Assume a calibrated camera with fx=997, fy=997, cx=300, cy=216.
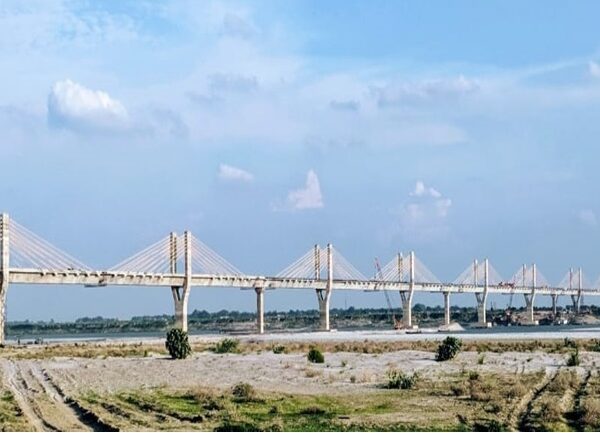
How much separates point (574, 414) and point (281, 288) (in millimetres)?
92660

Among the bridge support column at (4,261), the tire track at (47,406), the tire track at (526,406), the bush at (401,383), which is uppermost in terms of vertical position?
the bridge support column at (4,261)

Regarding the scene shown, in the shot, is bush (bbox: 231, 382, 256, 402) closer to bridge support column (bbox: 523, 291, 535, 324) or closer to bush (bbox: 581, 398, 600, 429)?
bush (bbox: 581, 398, 600, 429)

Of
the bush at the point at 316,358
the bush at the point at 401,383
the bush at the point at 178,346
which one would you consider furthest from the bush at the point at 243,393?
Result: the bush at the point at 178,346

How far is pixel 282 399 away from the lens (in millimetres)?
25703

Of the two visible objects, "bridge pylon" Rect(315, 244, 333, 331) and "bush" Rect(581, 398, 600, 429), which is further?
"bridge pylon" Rect(315, 244, 333, 331)

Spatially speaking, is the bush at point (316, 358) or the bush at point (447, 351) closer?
the bush at point (316, 358)

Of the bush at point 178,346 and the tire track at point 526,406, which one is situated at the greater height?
the bush at point 178,346

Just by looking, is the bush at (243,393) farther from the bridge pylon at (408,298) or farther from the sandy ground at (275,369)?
the bridge pylon at (408,298)

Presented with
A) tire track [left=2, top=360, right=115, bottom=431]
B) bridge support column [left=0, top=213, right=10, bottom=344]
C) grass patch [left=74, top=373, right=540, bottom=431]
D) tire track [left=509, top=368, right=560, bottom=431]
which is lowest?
tire track [left=2, top=360, right=115, bottom=431]

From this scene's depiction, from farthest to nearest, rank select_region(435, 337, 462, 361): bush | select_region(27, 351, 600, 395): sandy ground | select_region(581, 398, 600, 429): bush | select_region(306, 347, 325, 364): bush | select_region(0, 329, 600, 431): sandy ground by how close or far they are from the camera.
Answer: select_region(435, 337, 462, 361): bush, select_region(306, 347, 325, 364): bush, select_region(27, 351, 600, 395): sandy ground, select_region(0, 329, 600, 431): sandy ground, select_region(581, 398, 600, 429): bush

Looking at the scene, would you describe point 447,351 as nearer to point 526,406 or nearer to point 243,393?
point 243,393

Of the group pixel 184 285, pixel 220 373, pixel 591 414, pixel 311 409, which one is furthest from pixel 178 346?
pixel 184 285

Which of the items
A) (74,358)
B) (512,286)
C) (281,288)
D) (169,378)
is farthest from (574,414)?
(512,286)

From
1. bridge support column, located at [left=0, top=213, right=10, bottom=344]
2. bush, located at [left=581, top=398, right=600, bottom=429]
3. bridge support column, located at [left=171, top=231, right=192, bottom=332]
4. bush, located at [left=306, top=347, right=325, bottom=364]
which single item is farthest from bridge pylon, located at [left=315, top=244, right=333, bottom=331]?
bush, located at [left=581, top=398, right=600, bottom=429]
